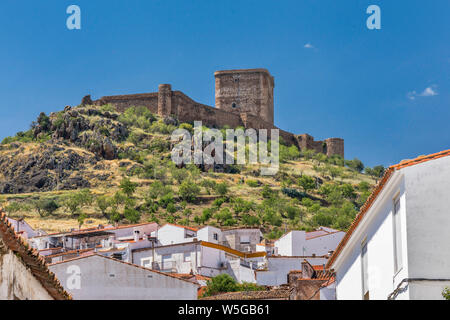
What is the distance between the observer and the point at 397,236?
31.6 feet

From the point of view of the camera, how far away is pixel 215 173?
96.6 meters

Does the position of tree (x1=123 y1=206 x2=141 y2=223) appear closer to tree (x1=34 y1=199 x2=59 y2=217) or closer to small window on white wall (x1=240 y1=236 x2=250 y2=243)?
tree (x1=34 y1=199 x2=59 y2=217)

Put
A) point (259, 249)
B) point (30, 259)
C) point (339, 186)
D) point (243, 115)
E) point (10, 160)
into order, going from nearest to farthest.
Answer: point (30, 259) → point (259, 249) → point (10, 160) → point (339, 186) → point (243, 115)

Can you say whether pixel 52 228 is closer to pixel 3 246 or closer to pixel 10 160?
pixel 10 160

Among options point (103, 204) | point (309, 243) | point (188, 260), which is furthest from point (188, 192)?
point (188, 260)

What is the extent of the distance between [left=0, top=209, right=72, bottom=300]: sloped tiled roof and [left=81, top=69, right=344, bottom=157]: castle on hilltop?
99.7m

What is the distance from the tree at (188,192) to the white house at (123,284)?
63.2 meters

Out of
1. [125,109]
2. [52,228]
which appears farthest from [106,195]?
[125,109]

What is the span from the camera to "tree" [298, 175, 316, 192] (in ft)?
323

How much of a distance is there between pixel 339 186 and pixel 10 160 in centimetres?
3998

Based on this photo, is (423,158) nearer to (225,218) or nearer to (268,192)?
(225,218)

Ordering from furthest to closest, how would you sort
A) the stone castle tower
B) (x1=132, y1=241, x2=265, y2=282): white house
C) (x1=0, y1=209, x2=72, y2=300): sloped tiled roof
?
1. the stone castle tower
2. (x1=132, y1=241, x2=265, y2=282): white house
3. (x1=0, y1=209, x2=72, y2=300): sloped tiled roof

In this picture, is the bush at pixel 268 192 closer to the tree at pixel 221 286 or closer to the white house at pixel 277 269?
the white house at pixel 277 269

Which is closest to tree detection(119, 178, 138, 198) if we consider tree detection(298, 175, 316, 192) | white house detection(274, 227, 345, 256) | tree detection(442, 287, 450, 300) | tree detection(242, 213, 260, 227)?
tree detection(242, 213, 260, 227)
